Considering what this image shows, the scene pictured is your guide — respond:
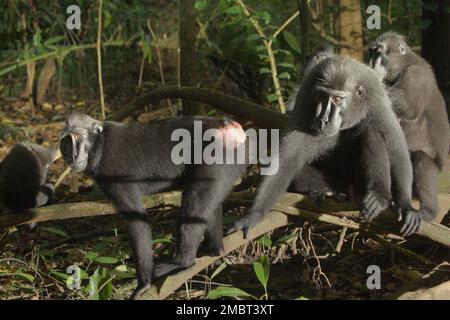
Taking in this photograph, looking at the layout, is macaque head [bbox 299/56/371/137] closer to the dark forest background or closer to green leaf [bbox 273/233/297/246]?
the dark forest background

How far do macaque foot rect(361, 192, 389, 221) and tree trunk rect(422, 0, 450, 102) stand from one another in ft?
10.1

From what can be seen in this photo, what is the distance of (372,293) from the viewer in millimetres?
6320

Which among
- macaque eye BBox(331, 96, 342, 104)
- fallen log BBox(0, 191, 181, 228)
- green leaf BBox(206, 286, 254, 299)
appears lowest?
green leaf BBox(206, 286, 254, 299)

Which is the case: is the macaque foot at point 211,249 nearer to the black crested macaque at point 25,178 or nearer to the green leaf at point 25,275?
the green leaf at point 25,275

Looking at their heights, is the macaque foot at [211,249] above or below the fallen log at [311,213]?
below

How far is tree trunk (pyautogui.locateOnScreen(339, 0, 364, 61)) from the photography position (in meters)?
9.12

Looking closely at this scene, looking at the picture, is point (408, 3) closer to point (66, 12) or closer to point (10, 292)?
point (66, 12)

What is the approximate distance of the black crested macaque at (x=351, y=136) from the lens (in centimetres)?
541

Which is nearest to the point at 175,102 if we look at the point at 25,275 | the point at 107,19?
the point at 107,19

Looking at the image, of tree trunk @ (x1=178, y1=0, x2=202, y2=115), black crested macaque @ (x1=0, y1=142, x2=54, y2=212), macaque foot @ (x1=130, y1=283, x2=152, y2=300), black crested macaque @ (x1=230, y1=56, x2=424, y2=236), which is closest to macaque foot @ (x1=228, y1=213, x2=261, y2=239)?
black crested macaque @ (x1=230, y1=56, x2=424, y2=236)

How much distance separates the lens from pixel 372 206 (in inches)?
209

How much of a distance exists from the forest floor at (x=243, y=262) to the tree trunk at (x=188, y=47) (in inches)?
67.7

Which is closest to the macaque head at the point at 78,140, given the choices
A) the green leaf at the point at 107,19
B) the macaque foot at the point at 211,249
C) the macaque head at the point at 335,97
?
the macaque foot at the point at 211,249

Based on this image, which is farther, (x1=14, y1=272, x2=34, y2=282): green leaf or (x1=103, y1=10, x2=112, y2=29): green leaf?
(x1=103, y1=10, x2=112, y2=29): green leaf
